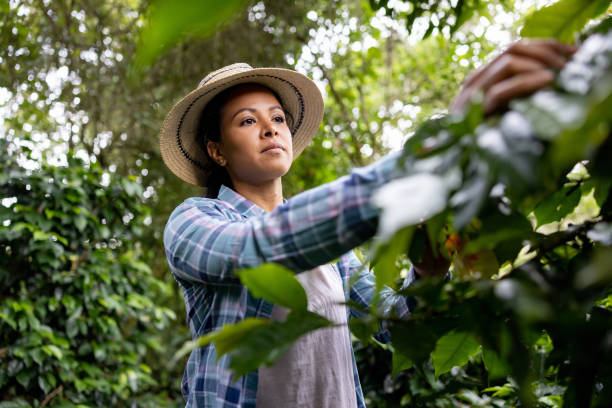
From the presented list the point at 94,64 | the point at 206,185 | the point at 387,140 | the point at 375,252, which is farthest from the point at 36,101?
the point at 375,252

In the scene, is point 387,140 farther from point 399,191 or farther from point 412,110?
point 399,191

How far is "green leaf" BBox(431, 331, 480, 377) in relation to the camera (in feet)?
2.24

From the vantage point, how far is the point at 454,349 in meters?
0.69

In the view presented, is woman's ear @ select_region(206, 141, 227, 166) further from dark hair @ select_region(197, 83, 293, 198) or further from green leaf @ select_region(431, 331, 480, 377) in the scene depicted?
green leaf @ select_region(431, 331, 480, 377)

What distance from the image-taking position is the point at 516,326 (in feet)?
1.34

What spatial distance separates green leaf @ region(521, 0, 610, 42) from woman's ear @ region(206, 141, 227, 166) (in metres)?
0.98

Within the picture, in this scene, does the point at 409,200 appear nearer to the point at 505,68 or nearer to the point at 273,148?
the point at 505,68

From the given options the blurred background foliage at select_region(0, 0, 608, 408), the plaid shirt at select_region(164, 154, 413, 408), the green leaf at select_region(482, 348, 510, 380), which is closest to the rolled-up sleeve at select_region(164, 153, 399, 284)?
the plaid shirt at select_region(164, 154, 413, 408)

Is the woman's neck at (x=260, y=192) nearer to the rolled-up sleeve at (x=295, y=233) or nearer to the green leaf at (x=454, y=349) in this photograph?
the rolled-up sleeve at (x=295, y=233)

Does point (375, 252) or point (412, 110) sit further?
point (412, 110)

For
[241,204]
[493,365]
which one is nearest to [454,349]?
[493,365]

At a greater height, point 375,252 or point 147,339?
point 147,339

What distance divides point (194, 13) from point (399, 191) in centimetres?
16

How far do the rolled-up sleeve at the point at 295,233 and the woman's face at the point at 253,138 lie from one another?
363 mm
